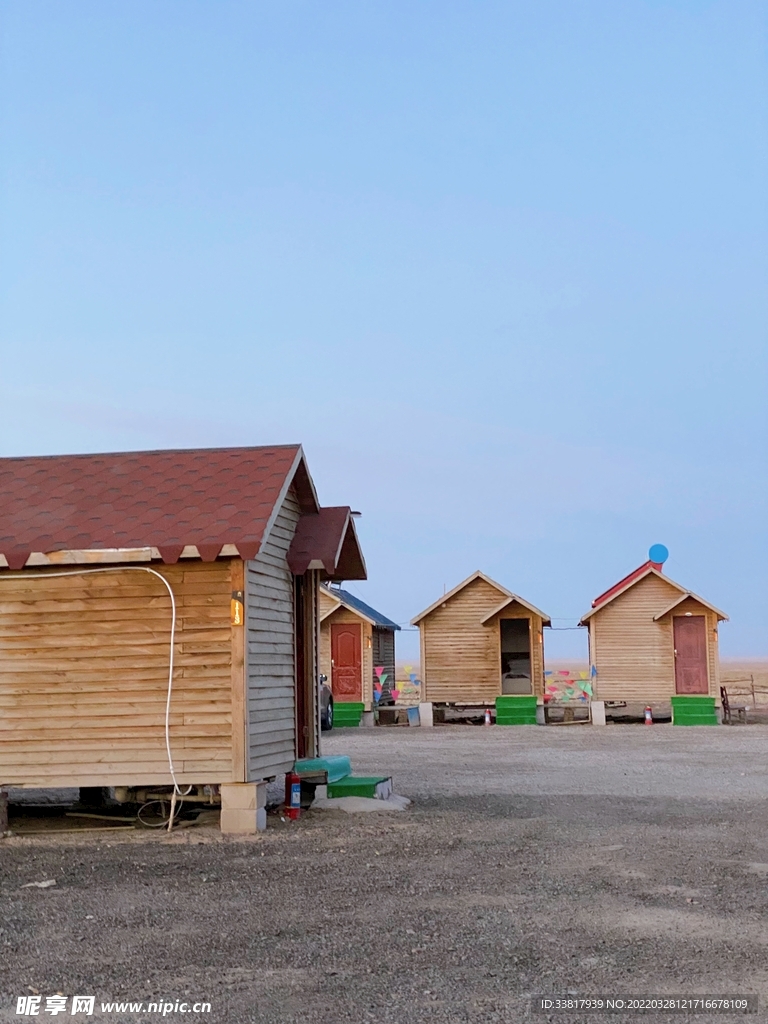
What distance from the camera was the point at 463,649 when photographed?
3316cm

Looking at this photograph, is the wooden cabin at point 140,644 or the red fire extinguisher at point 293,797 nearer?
the wooden cabin at point 140,644

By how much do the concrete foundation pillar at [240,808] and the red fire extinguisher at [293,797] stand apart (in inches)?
39.7

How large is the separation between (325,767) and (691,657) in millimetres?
20056

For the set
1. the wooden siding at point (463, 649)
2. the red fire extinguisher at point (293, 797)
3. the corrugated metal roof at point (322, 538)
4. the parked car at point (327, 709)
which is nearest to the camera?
the red fire extinguisher at point (293, 797)

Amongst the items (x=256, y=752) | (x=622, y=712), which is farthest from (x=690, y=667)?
Result: (x=256, y=752)

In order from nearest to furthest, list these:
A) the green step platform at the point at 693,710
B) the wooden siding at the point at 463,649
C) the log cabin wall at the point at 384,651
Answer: the green step platform at the point at 693,710, the wooden siding at the point at 463,649, the log cabin wall at the point at 384,651

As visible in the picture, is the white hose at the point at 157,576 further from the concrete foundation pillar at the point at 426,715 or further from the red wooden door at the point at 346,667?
the red wooden door at the point at 346,667

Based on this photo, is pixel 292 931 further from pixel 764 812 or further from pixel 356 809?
pixel 764 812

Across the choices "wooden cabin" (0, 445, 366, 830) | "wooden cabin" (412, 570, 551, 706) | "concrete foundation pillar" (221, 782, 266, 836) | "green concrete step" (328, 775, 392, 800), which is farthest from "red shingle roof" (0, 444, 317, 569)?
"wooden cabin" (412, 570, 551, 706)

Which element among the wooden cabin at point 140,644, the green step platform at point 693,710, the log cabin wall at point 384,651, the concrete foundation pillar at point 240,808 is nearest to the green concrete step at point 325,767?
the wooden cabin at point 140,644

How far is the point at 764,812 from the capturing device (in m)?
12.8

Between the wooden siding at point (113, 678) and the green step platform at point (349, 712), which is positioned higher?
the wooden siding at point (113, 678)

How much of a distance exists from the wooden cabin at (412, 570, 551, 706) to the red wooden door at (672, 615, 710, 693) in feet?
12.7

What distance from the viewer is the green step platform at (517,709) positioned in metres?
32.3
